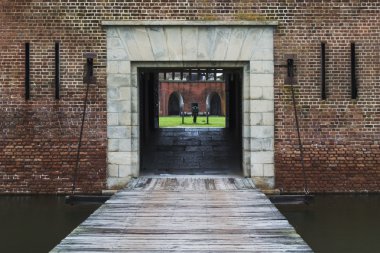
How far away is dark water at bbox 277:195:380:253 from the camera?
22.7 ft

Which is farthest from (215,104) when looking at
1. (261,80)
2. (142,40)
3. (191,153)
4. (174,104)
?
(142,40)

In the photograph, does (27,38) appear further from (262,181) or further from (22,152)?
(262,181)

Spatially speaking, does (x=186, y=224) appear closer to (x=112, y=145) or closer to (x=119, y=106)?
(x=112, y=145)

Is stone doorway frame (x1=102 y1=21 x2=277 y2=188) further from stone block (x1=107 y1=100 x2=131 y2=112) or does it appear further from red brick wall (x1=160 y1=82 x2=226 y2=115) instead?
red brick wall (x1=160 y1=82 x2=226 y2=115)

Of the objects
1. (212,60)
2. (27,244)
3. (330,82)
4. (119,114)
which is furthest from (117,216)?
(330,82)

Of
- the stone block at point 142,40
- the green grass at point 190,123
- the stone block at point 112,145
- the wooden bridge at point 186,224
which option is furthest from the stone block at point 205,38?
the green grass at point 190,123

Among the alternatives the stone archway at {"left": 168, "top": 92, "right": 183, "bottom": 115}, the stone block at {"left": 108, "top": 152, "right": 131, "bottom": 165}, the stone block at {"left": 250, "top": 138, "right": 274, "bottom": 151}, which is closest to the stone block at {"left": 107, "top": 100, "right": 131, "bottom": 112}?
the stone block at {"left": 108, "top": 152, "right": 131, "bottom": 165}

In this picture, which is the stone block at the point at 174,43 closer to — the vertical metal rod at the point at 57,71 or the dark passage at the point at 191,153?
the vertical metal rod at the point at 57,71

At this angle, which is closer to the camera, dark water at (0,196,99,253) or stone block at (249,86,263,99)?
dark water at (0,196,99,253)

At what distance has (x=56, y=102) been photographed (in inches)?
384

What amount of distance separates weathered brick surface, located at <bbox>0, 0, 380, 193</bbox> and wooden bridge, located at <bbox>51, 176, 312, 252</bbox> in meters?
1.68

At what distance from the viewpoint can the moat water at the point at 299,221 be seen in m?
6.93

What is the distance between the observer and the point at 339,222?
8.03 metres

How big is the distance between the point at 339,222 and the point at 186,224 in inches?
120
